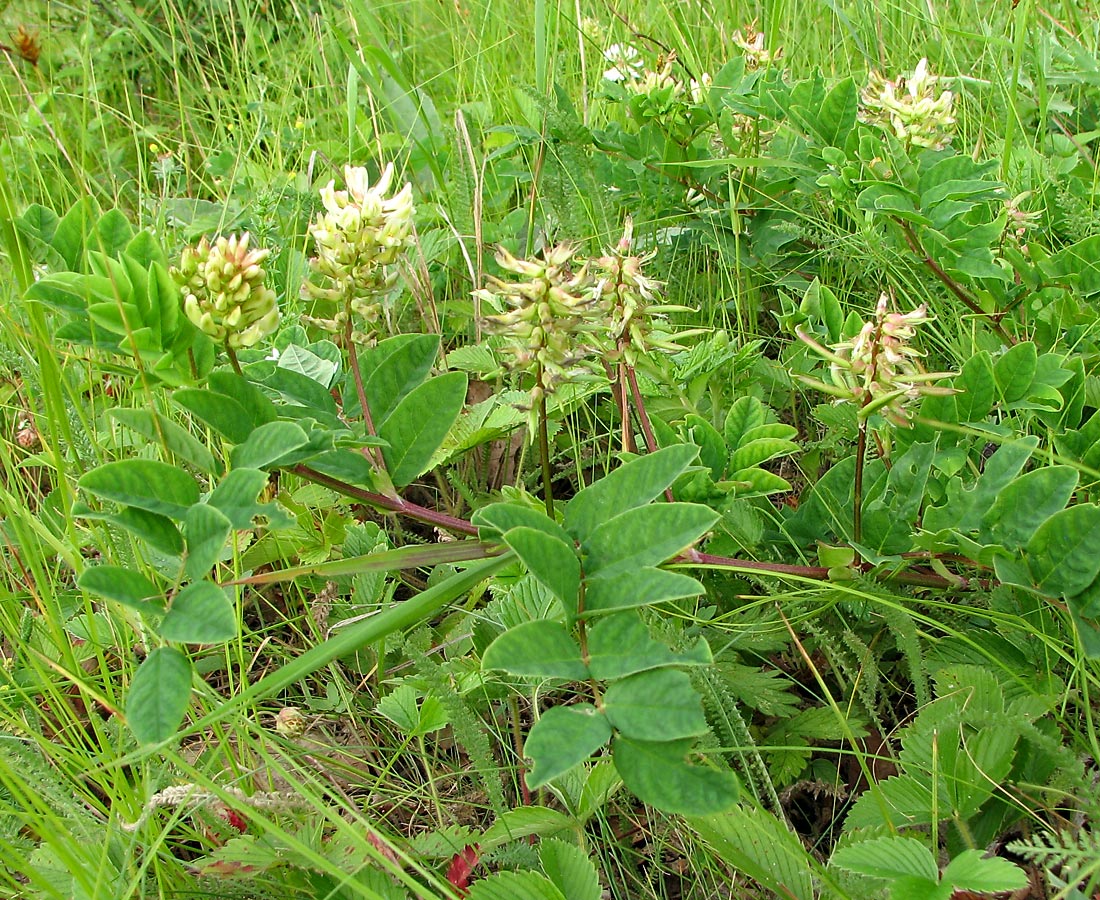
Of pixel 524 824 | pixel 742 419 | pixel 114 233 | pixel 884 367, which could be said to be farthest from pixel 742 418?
pixel 114 233

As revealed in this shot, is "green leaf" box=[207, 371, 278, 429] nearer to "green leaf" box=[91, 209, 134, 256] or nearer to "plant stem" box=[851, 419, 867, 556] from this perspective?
"green leaf" box=[91, 209, 134, 256]

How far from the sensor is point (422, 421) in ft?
3.76

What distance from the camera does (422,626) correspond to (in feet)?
5.04

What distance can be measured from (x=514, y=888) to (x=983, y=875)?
18.2 inches

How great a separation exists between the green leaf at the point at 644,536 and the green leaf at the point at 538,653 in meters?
0.09

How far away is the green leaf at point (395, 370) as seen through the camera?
1.18 meters

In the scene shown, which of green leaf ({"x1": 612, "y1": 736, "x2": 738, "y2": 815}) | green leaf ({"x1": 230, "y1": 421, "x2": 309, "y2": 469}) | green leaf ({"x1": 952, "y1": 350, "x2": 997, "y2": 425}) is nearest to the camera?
green leaf ({"x1": 612, "y1": 736, "x2": 738, "y2": 815})

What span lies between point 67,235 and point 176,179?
1.84 m

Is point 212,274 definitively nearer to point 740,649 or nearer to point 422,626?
point 422,626

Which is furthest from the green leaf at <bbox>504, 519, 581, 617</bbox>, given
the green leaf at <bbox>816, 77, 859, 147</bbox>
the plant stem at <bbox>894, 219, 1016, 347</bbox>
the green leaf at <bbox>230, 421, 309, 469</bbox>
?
the green leaf at <bbox>816, 77, 859, 147</bbox>

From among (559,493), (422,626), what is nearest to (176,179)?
(559,493)

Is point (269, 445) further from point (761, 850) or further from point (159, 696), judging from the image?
point (761, 850)

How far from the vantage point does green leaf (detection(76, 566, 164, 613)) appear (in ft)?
2.98

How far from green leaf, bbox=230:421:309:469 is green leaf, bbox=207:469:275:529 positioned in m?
0.01
